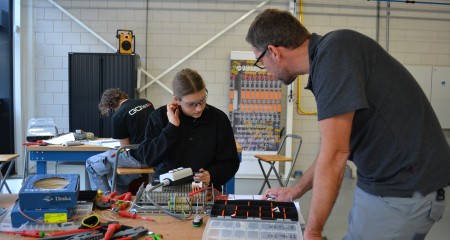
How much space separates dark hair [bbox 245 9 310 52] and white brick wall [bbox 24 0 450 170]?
14.6 feet

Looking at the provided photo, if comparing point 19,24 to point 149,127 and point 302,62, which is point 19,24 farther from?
point 302,62

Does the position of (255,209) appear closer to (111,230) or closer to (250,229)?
(250,229)

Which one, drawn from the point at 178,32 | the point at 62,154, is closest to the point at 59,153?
the point at 62,154

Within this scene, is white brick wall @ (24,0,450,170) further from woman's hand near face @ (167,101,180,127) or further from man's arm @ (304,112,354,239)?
man's arm @ (304,112,354,239)

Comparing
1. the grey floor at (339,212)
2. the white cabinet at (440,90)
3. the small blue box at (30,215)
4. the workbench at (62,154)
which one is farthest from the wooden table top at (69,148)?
the white cabinet at (440,90)

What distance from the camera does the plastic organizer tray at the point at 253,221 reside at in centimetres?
117

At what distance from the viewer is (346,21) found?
222 inches

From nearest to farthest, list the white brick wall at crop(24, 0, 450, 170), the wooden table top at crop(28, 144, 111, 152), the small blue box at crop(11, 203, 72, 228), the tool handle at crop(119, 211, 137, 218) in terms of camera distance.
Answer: the small blue box at crop(11, 203, 72, 228)
the tool handle at crop(119, 211, 137, 218)
the wooden table top at crop(28, 144, 111, 152)
the white brick wall at crop(24, 0, 450, 170)

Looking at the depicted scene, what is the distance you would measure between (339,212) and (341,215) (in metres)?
0.10

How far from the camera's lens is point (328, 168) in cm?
104

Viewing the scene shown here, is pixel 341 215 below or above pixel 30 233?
below

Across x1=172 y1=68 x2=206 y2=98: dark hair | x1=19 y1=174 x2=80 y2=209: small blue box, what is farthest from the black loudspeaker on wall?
x1=19 y1=174 x2=80 y2=209: small blue box

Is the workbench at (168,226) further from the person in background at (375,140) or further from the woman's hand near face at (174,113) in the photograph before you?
the woman's hand near face at (174,113)

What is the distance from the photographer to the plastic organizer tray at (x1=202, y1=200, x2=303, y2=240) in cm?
117
